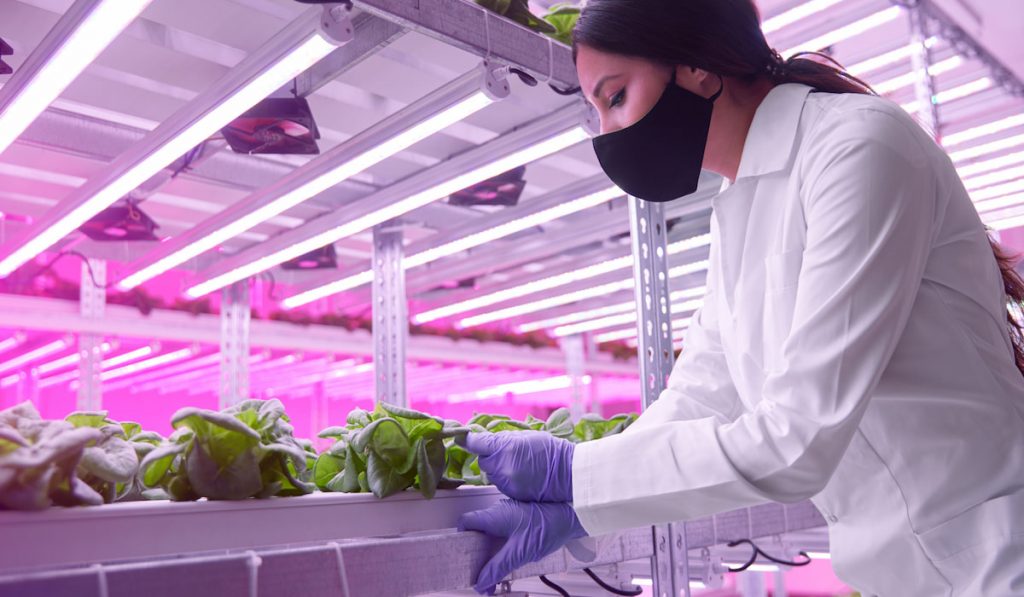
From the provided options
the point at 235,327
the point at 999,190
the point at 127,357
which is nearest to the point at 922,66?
the point at 999,190

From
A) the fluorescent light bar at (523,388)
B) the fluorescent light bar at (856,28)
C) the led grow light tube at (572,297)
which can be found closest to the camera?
the fluorescent light bar at (856,28)

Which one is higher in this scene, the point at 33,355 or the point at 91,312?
the point at 91,312

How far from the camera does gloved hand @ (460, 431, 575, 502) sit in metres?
1.60

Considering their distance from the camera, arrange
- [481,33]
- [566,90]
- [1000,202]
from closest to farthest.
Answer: [481,33]
[566,90]
[1000,202]

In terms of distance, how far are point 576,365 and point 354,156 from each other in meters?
5.53

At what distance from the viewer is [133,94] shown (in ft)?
10.7

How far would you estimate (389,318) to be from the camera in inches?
159

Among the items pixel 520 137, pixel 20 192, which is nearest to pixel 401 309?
pixel 520 137

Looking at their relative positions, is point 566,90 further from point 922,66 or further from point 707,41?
point 922,66

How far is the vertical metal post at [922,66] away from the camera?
11.5ft

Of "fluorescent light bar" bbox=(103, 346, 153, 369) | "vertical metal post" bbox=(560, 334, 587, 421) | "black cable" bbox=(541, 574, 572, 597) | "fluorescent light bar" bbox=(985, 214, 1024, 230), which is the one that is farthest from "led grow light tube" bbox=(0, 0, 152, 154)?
"vertical metal post" bbox=(560, 334, 587, 421)

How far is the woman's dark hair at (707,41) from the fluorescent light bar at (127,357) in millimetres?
5198

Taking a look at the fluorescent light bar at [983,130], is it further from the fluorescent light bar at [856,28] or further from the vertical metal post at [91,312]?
the vertical metal post at [91,312]

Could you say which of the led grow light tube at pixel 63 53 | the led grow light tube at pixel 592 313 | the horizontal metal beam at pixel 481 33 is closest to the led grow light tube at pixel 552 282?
the led grow light tube at pixel 592 313
